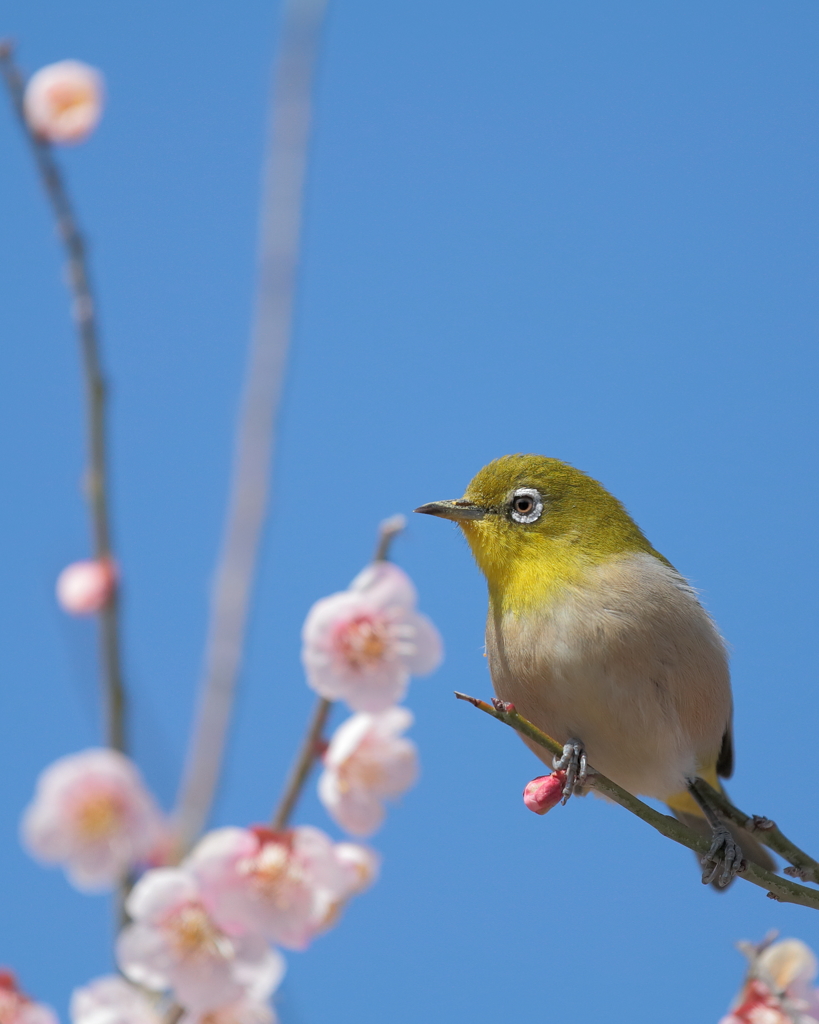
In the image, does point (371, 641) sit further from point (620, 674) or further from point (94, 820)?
point (620, 674)

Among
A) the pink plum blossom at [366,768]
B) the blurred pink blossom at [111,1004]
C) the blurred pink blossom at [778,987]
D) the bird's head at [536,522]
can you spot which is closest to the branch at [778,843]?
the blurred pink blossom at [778,987]

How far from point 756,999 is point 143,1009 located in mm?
1837

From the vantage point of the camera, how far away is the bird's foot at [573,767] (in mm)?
3760

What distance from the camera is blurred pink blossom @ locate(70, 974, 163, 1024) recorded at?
2.32 metres

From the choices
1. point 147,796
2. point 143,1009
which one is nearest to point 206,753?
point 147,796

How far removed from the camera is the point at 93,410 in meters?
2.50

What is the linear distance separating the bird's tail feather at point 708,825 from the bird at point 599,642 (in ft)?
0.03

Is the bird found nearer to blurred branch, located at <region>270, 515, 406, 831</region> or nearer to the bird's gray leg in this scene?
the bird's gray leg

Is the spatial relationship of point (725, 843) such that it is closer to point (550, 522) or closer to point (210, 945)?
point (550, 522)

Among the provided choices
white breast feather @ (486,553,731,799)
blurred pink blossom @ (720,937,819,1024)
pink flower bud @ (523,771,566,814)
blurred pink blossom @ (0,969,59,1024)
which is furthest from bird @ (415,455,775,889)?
blurred pink blossom @ (0,969,59,1024)

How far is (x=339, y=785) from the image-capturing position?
2.62 m

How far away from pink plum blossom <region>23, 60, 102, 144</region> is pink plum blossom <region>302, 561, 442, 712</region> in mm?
2785

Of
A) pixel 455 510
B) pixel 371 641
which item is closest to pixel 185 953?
pixel 371 641

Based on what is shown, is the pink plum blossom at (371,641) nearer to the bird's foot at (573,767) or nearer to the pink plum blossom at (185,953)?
the pink plum blossom at (185,953)
